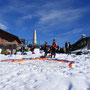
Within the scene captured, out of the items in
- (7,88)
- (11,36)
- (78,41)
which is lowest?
(7,88)

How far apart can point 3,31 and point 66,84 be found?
29323 mm

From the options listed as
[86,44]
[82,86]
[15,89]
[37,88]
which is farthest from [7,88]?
[86,44]

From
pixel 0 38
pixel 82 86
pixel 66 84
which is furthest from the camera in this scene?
pixel 0 38

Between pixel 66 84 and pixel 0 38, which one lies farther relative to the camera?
pixel 0 38

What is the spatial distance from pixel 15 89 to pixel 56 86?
120cm

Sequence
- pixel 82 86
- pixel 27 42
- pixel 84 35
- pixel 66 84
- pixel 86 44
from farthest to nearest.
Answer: pixel 27 42, pixel 84 35, pixel 86 44, pixel 66 84, pixel 82 86

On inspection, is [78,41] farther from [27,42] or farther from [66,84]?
[66,84]

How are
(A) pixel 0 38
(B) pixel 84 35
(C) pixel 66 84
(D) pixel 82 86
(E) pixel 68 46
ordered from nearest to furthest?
(D) pixel 82 86
(C) pixel 66 84
(E) pixel 68 46
(B) pixel 84 35
(A) pixel 0 38

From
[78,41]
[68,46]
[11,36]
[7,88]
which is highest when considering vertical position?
[11,36]

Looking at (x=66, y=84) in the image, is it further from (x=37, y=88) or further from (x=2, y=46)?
(x=2, y=46)

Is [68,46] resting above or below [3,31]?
below

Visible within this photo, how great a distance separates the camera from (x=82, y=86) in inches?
117

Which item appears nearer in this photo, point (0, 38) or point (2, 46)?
point (2, 46)

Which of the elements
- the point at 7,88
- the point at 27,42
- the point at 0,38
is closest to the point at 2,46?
the point at 0,38
